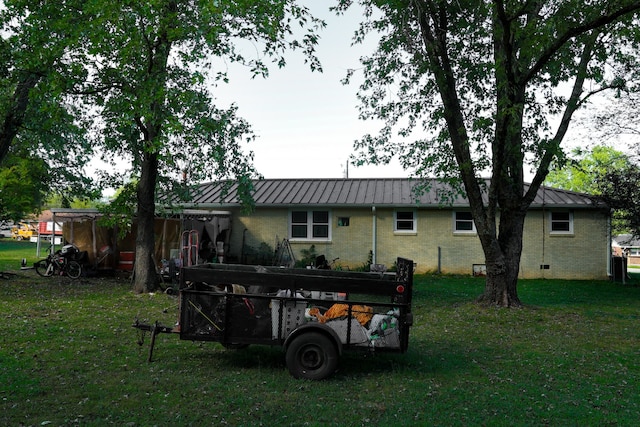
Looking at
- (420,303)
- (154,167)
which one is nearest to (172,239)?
(154,167)

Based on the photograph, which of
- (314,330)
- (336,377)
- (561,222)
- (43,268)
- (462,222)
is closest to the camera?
(314,330)

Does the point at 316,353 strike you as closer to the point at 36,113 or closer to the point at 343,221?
the point at 36,113

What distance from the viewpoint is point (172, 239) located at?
1902cm

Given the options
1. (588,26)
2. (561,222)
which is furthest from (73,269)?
(561,222)

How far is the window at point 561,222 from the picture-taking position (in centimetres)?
2114

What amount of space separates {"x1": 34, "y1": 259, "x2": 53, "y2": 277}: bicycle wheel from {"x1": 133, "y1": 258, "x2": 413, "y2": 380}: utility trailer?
13811 millimetres

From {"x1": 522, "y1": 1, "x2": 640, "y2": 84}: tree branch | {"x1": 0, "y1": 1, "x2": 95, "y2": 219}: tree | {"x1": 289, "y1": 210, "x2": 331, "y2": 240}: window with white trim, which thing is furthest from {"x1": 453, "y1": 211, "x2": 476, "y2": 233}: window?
{"x1": 0, "y1": 1, "x2": 95, "y2": 219}: tree

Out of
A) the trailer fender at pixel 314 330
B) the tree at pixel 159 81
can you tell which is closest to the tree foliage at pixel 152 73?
the tree at pixel 159 81

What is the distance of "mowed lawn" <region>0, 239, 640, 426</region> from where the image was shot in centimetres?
527

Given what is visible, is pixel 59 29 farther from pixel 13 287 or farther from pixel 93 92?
pixel 13 287

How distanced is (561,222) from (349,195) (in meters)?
8.84

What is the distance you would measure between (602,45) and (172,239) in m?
14.7

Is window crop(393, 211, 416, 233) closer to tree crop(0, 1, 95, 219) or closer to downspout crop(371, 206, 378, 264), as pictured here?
downspout crop(371, 206, 378, 264)

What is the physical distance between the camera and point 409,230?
867 inches
